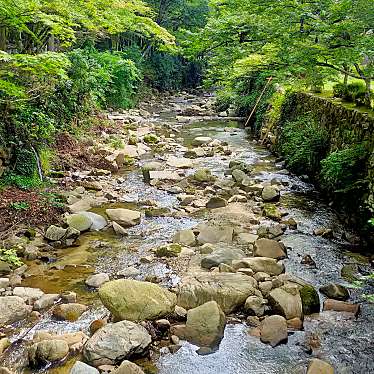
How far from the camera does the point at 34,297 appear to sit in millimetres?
5078

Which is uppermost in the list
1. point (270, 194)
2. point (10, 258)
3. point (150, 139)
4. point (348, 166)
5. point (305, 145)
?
point (348, 166)

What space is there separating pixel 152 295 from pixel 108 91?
53.6 ft

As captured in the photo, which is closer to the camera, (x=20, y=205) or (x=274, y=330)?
(x=274, y=330)

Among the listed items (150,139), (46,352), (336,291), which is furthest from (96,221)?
(150,139)

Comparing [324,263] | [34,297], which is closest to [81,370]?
[34,297]

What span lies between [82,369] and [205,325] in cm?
135

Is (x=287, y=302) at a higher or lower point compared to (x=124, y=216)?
higher

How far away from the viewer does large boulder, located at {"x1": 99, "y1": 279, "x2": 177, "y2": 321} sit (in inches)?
179

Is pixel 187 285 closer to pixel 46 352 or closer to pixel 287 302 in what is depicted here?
pixel 287 302

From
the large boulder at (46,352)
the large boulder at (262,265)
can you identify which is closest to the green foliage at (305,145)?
the large boulder at (262,265)

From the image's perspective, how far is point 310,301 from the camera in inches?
196

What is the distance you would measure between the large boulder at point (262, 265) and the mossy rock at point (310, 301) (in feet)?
2.51

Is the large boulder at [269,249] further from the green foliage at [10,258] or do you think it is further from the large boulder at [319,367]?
the green foliage at [10,258]

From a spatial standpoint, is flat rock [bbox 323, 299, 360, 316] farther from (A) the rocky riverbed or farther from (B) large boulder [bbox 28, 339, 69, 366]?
(B) large boulder [bbox 28, 339, 69, 366]
